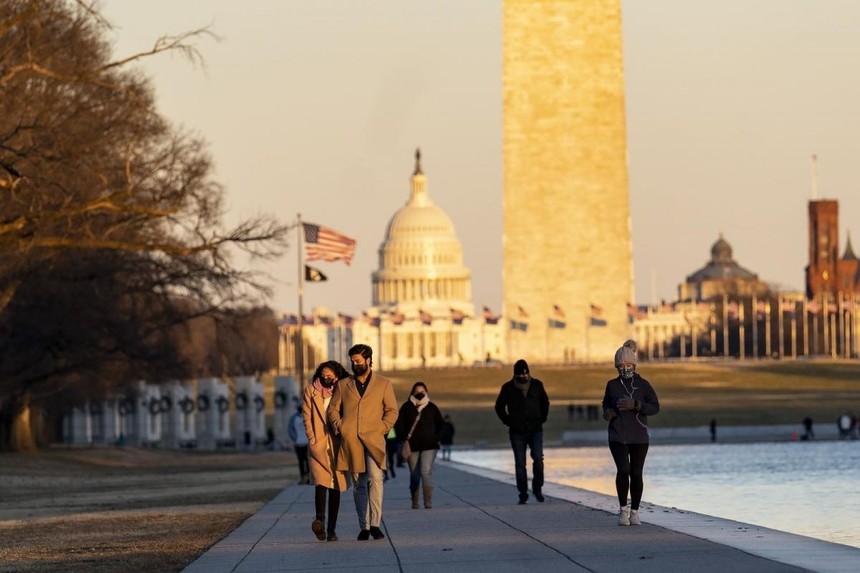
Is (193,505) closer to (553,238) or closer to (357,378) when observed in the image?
(357,378)

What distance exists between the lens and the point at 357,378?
18250 mm

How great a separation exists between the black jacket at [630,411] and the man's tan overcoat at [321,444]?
2407 mm

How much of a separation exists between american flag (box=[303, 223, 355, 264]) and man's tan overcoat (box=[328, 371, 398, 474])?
40.0m

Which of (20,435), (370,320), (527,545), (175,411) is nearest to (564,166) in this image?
(175,411)

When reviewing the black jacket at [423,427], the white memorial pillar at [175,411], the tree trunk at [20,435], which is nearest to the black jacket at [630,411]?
the black jacket at [423,427]

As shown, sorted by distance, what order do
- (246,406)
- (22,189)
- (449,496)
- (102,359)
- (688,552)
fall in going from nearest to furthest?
(688,552)
(449,496)
(22,189)
(102,359)
(246,406)

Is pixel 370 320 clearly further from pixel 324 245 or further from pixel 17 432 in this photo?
pixel 17 432

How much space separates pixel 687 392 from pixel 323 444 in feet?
284

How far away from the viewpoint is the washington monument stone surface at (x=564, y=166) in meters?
101

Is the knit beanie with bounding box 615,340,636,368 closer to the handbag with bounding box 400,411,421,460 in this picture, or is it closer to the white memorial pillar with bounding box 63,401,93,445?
the handbag with bounding box 400,411,421,460

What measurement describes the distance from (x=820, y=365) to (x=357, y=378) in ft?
337

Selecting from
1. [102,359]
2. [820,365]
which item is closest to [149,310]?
[102,359]

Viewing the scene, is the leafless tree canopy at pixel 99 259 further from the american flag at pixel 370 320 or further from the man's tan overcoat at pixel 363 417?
the american flag at pixel 370 320

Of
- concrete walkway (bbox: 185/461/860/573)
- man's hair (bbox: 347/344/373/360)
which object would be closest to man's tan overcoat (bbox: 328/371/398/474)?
man's hair (bbox: 347/344/373/360)
